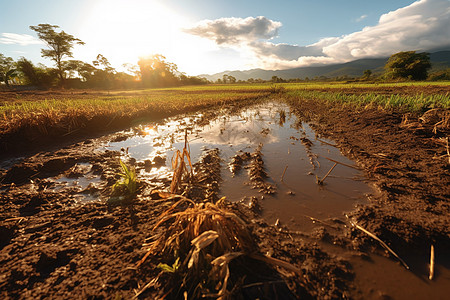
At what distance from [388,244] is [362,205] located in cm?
64

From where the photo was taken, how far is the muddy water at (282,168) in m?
2.19

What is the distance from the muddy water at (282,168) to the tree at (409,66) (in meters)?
62.7

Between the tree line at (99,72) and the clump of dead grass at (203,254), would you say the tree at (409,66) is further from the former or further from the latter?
the clump of dead grass at (203,254)

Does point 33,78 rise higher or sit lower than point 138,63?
lower

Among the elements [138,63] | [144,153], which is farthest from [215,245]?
[138,63]

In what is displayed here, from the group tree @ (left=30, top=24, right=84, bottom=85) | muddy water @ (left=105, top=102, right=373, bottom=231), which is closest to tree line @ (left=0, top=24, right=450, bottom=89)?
tree @ (left=30, top=24, right=84, bottom=85)

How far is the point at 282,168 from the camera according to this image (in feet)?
10.8

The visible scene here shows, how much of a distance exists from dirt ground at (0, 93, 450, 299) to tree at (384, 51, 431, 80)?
210 feet

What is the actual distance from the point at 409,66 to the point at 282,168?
221ft

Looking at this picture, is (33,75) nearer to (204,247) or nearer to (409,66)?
(204,247)

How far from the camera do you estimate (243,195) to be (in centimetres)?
249

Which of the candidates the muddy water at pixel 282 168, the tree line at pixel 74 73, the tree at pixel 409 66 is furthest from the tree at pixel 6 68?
the tree at pixel 409 66

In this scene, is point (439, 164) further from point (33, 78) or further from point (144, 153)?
point (33, 78)

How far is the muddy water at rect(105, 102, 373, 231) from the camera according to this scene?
219 cm
